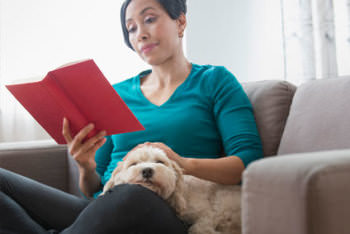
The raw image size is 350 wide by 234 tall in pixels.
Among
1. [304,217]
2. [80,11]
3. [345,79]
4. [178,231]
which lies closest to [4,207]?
[178,231]

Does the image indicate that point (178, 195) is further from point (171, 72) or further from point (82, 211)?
point (171, 72)

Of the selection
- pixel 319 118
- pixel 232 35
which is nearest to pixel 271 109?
pixel 319 118

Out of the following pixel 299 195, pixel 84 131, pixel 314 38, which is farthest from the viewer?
pixel 314 38

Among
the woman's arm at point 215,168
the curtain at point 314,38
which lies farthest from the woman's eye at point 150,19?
the curtain at point 314,38

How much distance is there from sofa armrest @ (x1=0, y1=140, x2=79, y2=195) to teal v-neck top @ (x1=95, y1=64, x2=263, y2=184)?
1.39 ft

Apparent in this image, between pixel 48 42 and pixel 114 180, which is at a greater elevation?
pixel 48 42

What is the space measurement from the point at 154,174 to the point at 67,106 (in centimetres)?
32

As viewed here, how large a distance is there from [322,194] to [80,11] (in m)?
2.37

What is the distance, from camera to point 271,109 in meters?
1.33

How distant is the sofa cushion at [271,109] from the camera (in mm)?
1312

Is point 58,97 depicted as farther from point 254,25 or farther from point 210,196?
point 254,25

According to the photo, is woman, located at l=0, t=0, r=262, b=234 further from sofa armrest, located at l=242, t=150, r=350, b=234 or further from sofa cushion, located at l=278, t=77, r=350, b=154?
sofa armrest, located at l=242, t=150, r=350, b=234

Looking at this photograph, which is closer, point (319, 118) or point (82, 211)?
point (82, 211)

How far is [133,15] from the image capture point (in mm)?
1411
